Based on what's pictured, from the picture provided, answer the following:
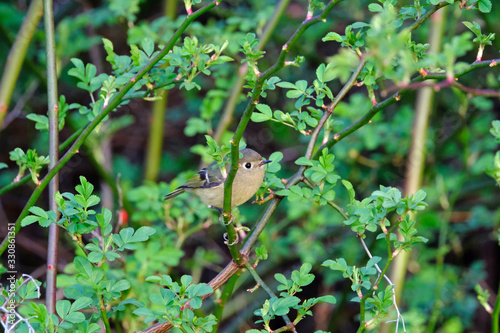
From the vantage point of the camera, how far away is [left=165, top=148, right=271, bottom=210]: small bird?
2.78m

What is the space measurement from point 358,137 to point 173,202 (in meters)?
1.62

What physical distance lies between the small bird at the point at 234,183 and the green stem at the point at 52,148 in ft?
2.96

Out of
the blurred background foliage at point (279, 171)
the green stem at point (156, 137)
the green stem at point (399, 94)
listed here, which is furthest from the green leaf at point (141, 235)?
the green stem at point (156, 137)

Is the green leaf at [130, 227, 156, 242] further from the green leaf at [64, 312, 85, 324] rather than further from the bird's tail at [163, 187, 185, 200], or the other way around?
the bird's tail at [163, 187, 185, 200]

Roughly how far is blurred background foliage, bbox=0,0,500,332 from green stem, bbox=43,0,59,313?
2.11 ft

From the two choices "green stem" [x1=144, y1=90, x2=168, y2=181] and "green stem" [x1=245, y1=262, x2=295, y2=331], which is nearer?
"green stem" [x1=245, y1=262, x2=295, y2=331]

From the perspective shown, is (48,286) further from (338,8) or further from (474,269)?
(338,8)

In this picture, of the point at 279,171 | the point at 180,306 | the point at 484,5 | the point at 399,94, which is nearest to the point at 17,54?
the point at 180,306

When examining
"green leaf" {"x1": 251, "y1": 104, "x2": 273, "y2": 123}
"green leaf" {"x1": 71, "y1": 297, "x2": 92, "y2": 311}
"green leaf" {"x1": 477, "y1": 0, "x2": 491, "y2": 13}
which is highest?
"green leaf" {"x1": 477, "y1": 0, "x2": 491, "y2": 13}

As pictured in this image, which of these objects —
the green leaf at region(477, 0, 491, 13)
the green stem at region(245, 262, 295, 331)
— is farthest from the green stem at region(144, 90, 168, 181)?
the green leaf at region(477, 0, 491, 13)

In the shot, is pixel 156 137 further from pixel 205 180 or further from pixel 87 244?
pixel 87 244

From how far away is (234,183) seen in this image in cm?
281

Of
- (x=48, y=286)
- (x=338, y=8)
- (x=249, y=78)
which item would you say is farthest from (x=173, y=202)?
(x=338, y=8)

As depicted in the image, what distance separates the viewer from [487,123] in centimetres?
421
